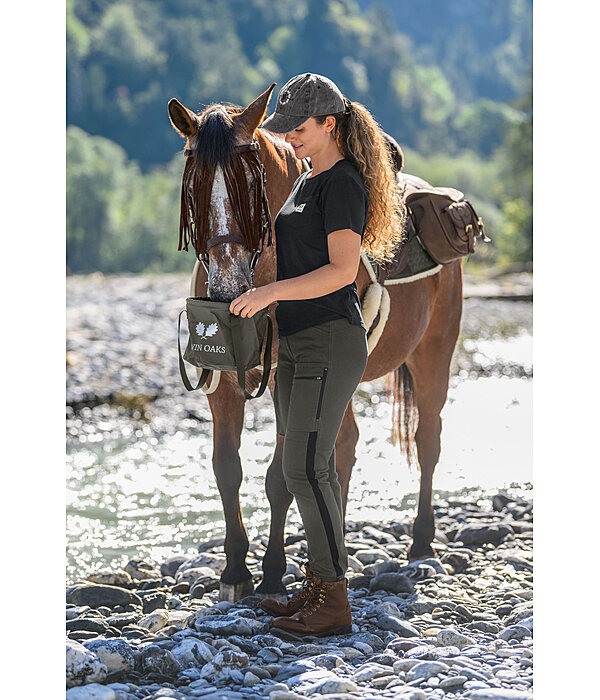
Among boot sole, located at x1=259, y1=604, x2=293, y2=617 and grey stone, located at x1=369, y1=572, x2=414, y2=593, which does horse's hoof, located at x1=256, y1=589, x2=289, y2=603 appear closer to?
boot sole, located at x1=259, y1=604, x2=293, y2=617

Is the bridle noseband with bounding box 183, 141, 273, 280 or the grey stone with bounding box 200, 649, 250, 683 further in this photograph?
the bridle noseband with bounding box 183, 141, 273, 280

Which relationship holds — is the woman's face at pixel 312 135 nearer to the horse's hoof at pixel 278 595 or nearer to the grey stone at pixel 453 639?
the grey stone at pixel 453 639

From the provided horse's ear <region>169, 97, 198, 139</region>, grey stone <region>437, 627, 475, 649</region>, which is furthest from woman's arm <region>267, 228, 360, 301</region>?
grey stone <region>437, 627, 475, 649</region>

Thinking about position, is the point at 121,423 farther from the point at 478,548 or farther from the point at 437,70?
the point at 437,70

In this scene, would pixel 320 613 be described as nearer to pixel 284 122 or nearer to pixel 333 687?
pixel 333 687

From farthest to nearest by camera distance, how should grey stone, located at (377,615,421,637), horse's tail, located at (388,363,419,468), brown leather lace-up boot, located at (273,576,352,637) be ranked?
horse's tail, located at (388,363,419,468)
grey stone, located at (377,615,421,637)
brown leather lace-up boot, located at (273,576,352,637)

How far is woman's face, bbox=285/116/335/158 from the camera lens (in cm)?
360

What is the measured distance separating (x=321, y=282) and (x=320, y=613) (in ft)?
4.60

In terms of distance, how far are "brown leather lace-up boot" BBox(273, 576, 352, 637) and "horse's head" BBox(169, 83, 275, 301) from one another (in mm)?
1271

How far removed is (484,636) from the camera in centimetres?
414

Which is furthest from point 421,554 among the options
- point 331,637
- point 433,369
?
point 331,637

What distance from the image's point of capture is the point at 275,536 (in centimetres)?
473

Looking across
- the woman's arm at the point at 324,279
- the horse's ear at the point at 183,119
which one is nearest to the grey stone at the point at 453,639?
the woman's arm at the point at 324,279
